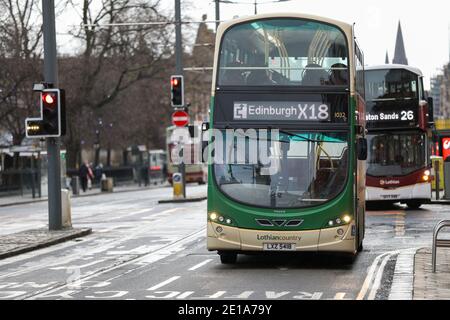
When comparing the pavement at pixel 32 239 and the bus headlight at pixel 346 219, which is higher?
the bus headlight at pixel 346 219

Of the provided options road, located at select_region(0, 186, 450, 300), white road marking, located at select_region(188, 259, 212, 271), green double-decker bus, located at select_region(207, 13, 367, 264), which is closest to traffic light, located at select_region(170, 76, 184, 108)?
road, located at select_region(0, 186, 450, 300)

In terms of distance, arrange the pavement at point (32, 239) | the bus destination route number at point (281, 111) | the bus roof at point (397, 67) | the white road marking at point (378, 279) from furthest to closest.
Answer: the bus roof at point (397, 67), the pavement at point (32, 239), the bus destination route number at point (281, 111), the white road marking at point (378, 279)

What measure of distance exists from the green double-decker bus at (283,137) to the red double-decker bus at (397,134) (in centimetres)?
1290

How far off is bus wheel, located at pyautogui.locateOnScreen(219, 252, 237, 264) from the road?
0.55 feet

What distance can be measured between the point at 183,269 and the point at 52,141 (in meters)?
8.25

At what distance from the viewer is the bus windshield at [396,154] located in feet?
92.3

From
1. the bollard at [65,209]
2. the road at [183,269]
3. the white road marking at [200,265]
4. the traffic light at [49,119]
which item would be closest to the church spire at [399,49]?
the road at [183,269]

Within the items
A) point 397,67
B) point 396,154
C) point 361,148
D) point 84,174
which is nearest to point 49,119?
point 361,148

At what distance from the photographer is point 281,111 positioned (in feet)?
48.0

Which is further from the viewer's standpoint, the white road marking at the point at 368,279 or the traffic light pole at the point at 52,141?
the traffic light pole at the point at 52,141

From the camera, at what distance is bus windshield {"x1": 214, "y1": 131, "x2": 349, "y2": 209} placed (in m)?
14.4

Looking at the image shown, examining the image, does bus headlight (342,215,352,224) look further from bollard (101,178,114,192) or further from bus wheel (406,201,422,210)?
bollard (101,178,114,192)

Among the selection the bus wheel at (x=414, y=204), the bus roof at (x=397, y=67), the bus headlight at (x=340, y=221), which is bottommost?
the bus wheel at (x=414, y=204)

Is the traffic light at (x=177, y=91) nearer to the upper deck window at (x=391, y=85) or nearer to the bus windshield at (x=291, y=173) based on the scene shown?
the upper deck window at (x=391, y=85)
